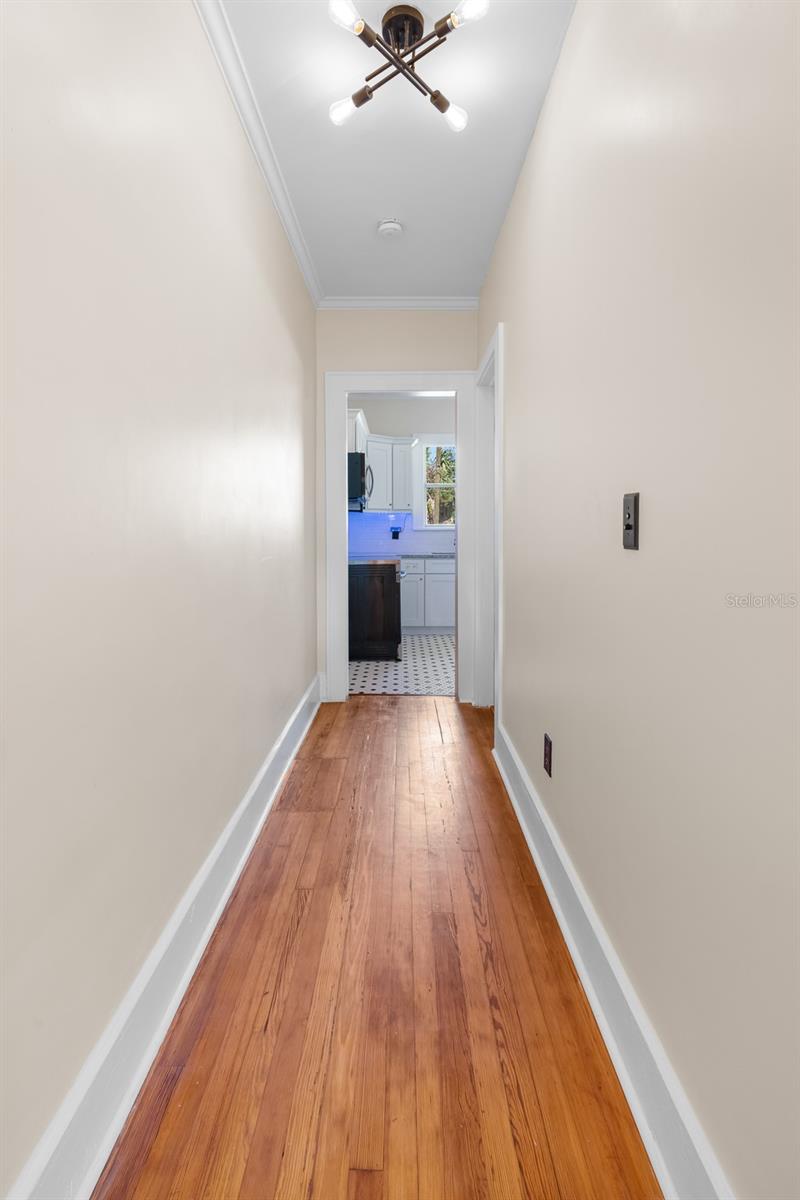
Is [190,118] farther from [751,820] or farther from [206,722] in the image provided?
[751,820]

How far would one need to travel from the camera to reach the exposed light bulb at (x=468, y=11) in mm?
1517

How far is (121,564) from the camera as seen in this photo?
1164mm

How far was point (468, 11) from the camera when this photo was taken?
1.53 metres

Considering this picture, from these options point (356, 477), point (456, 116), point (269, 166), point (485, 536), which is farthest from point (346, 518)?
point (456, 116)

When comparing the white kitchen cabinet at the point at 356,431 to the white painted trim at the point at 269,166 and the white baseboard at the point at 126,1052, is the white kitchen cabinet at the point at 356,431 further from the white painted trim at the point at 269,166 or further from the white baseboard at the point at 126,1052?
the white baseboard at the point at 126,1052

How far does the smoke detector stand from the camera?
2781 mm

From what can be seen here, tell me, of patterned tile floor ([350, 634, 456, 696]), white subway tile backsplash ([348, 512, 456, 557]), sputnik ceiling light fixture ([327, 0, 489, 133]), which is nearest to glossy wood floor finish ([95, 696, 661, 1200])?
patterned tile floor ([350, 634, 456, 696])

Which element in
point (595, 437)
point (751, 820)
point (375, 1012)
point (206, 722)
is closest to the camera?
point (751, 820)

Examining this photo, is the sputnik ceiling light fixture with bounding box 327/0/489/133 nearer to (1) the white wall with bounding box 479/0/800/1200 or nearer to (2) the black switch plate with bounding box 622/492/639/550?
(1) the white wall with bounding box 479/0/800/1200

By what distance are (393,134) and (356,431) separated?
3.40 metres

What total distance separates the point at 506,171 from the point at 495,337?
26.7 inches

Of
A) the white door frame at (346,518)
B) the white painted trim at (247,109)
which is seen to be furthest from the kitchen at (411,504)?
the white painted trim at (247,109)

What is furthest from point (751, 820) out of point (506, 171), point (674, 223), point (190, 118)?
point (506, 171)

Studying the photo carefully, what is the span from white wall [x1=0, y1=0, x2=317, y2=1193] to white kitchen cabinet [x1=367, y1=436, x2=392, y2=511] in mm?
4407
